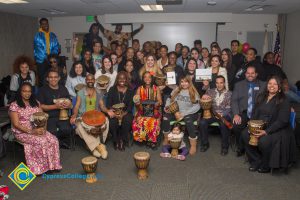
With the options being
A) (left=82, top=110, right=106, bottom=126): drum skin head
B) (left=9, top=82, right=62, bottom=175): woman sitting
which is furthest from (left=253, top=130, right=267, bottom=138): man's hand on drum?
(left=9, top=82, right=62, bottom=175): woman sitting

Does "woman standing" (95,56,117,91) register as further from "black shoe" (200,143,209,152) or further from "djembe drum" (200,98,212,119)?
"black shoe" (200,143,209,152)

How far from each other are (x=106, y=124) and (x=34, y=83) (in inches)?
66.5

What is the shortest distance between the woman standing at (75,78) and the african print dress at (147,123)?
1196 millimetres

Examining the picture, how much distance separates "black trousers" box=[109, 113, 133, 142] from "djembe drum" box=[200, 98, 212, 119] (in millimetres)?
1208

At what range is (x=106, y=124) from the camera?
4605mm

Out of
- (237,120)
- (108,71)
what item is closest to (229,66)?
(237,120)

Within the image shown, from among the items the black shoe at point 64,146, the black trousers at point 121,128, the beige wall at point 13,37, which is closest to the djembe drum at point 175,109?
the black trousers at point 121,128

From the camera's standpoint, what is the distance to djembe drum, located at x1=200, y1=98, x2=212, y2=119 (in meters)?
4.57

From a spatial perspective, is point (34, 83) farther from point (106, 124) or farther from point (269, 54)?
point (269, 54)

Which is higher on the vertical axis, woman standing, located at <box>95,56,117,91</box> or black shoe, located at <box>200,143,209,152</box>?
woman standing, located at <box>95,56,117,91</box>

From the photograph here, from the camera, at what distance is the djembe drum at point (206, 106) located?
457 centimetres

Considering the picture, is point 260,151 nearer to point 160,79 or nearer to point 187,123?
point 187,123

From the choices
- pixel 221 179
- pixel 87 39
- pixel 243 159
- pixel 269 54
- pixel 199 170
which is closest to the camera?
pixel 221 179

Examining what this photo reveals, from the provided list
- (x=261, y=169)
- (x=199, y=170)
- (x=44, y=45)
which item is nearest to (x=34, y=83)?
(x=44, y=45)
